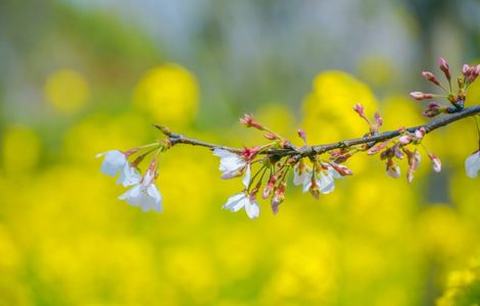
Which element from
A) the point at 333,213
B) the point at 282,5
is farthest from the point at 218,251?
the point at 282,5

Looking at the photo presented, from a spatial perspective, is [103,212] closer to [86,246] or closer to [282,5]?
[86,246]

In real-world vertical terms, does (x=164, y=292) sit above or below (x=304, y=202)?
below

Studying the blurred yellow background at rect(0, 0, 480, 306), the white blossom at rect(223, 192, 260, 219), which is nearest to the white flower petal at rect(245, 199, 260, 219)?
the white blossom at rect(223, 192, 260, 219)

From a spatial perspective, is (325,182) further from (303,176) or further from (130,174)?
(130,174)

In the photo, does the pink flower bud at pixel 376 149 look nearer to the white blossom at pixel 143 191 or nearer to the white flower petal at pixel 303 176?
the white flower petal at pixel 303 176

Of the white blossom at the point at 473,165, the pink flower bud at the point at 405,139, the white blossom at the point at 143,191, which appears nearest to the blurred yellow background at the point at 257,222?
the white blossom at the point at 473,165

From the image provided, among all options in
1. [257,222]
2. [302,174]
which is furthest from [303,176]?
[257,222]

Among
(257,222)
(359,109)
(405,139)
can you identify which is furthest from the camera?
(257,222)

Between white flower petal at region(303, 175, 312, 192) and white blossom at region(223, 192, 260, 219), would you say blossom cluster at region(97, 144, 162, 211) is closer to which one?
white blossom at region(223, 192, 260, 219)
